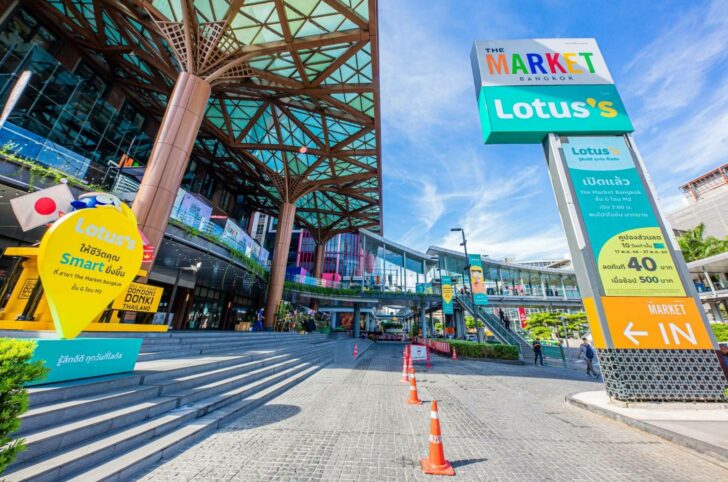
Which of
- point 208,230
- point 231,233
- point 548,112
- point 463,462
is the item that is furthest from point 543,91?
point 231,233

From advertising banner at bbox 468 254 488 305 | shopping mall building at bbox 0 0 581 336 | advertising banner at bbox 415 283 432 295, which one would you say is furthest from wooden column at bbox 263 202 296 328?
advertising banner at bbox 468 254 488 305

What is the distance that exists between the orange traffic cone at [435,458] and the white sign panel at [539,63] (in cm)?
988

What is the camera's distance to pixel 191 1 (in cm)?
1362

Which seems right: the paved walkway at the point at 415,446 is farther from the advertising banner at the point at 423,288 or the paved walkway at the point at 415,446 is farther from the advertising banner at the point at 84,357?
the advertising banner at the point at 423,288

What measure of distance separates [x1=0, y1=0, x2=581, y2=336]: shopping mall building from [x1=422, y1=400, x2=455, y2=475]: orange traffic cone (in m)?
11.2

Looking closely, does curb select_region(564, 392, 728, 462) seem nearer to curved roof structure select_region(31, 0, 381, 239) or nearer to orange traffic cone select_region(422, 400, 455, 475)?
orange traffic cone select_region(422, 400, 455, 475)

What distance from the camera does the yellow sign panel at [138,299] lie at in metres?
8.88

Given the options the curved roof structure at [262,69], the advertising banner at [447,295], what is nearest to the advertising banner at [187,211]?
the curved roof structure at [262,69]

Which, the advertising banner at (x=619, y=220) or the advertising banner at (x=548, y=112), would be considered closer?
the advertising banner at (x=619, y=220)

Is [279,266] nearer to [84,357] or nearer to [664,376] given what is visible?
[84,357]

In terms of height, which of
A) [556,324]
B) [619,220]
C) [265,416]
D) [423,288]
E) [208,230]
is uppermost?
[423,288]

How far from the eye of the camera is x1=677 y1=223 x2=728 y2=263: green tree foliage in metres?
28.5

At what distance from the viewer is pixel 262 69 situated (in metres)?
17.5

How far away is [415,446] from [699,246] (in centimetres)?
4533
